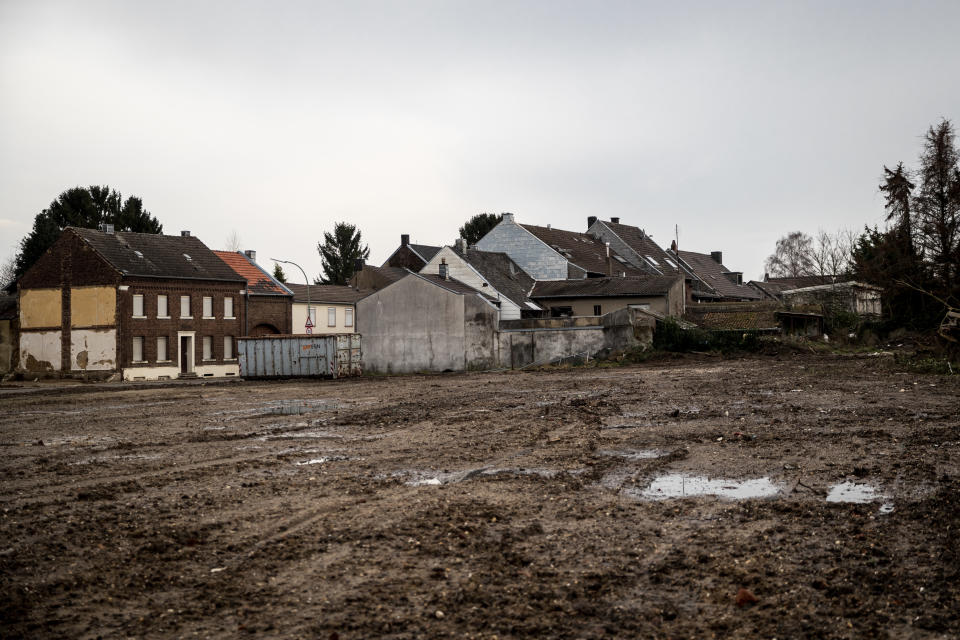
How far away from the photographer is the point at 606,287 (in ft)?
176

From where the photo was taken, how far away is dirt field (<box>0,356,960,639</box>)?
4.96 metres

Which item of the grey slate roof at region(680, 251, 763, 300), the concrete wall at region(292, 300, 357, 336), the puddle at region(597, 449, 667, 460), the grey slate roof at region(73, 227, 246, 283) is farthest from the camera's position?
the grey slate roof at region(680, 251, 763, 300)

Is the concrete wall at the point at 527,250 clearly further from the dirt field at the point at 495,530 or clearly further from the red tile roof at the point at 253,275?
the dirt field at the point at 495,530

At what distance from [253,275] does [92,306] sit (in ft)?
35.7

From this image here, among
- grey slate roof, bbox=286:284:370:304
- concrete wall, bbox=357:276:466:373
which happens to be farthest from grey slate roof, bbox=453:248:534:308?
concrete wall, bbox=357:276:466:373

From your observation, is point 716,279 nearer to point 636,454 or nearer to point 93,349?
point 93,349

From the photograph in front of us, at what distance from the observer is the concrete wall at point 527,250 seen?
195 ft

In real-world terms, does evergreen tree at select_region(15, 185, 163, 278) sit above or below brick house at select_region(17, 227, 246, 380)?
above

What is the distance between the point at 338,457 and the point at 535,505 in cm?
430

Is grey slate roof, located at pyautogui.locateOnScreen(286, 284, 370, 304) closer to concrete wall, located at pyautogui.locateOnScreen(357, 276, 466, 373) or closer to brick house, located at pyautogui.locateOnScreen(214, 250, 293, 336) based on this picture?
brick house, located at pyautogui.locateOnScreen(214, 250, 293, 336)

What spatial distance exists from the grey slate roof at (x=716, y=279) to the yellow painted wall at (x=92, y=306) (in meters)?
47.5

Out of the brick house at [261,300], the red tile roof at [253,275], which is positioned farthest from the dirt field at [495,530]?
the red tile roof at [253,275]

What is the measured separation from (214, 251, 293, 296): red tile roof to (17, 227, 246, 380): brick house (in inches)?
97.4

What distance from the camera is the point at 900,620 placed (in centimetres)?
473
